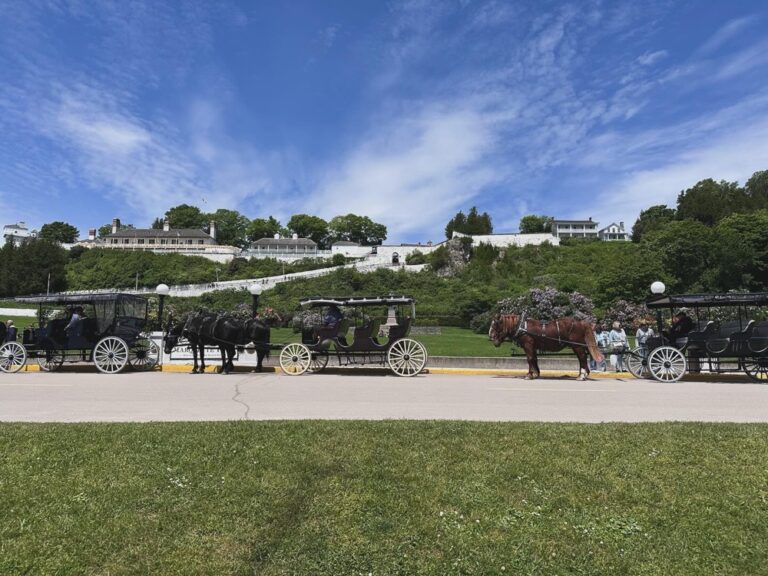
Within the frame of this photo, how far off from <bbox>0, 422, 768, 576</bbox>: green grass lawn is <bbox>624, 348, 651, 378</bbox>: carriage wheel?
8645 mm

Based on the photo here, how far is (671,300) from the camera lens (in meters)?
13.1

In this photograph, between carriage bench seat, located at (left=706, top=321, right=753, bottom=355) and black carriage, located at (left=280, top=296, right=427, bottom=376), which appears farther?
black carriage, located at (left=280, top=296, right=427, bottom=376)

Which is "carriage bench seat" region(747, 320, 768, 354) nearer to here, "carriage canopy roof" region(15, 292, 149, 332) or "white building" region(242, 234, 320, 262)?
"carriage canopy roof" region(15, 292, 149, 332)

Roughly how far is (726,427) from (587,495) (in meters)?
3.39

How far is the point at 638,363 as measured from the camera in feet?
48.0

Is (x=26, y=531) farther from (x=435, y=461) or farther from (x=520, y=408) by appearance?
(x=520, y=408)

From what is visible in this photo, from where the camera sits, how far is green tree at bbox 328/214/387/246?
121 m

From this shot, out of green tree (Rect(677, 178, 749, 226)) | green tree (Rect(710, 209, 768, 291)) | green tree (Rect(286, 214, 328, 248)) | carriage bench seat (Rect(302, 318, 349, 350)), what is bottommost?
carriage bench seat (Rect(302, 318, 349, 350))

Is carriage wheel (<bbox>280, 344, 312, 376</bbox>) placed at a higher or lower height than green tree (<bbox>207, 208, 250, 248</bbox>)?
lower

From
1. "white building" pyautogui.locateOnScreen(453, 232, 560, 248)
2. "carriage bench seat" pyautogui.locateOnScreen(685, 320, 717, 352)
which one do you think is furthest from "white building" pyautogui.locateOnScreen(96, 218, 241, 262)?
"carriage bench seat" pyautogui.locateOnScreen(685, 320, 717, 352)

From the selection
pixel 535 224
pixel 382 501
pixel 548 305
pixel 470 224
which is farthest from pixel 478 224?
pixel 382 501

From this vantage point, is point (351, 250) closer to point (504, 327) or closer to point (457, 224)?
point (457, 224)

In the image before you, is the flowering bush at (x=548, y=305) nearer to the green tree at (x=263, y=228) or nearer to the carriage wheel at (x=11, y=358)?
the carriage wheel at (x=11, y=358)

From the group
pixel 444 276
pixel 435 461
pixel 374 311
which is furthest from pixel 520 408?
Result: pixel 444 276
